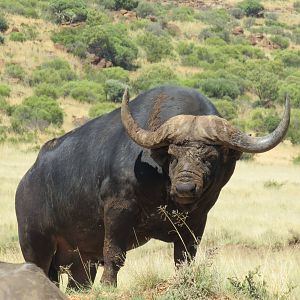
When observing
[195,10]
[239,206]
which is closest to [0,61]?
[239,206]

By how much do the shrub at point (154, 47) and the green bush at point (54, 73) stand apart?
331 inches

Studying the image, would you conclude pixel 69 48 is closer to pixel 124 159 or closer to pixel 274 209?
pixel 274 209

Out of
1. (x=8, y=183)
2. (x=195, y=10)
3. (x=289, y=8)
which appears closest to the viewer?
(x=8, y=183)

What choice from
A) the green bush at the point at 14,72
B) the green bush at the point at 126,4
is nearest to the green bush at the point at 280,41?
the green bush at the point at 126,4

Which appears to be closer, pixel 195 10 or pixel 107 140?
pixel 107 140

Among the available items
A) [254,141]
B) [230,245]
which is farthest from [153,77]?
[254,141]

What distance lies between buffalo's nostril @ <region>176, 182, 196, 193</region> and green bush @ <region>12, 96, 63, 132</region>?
29.2 metres

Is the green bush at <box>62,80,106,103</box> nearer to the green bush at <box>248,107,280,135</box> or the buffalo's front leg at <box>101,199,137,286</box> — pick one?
the green bush at <box>248,107,280,135</box>

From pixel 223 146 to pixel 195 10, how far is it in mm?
81256

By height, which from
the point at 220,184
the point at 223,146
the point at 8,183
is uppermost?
the point at 223,146

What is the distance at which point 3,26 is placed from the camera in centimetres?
5550

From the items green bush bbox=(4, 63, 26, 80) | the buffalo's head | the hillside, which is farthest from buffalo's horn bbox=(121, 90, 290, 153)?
green bush bbox=(4, 63, 26, 80)

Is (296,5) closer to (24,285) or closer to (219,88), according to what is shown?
(219,88)

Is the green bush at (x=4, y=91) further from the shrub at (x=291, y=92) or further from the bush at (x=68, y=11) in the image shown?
the bush at (x=68, y=11)
